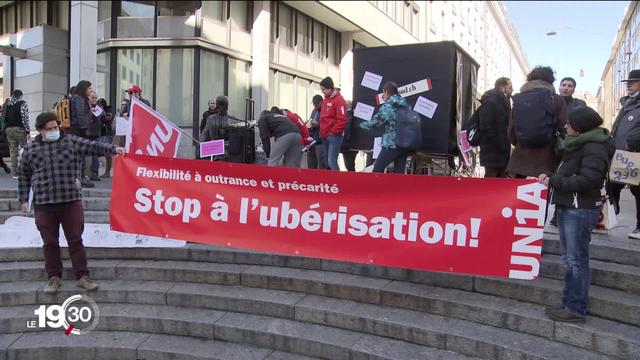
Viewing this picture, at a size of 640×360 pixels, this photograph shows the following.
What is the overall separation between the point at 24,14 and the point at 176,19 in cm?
694

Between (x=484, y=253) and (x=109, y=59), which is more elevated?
(x=109, y=59)

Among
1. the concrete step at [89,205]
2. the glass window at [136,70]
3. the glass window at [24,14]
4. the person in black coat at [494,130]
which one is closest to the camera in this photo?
the person in black coat at [494,130]

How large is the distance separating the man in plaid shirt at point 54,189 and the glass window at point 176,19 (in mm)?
11281

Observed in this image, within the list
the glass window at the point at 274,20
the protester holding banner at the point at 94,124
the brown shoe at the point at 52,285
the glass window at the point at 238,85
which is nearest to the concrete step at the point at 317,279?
the brown shoe at the point at 52,285

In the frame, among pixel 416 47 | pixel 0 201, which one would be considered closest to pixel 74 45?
pixel 0 201

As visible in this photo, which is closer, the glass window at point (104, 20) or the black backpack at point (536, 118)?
the black backpack at point (536, 118)

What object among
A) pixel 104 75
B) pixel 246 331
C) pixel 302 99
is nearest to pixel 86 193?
pixel 246 331

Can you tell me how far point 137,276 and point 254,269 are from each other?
52.0 inches

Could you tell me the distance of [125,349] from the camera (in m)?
4.48

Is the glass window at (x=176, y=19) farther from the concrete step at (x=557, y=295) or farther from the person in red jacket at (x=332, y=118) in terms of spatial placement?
the concrete step at (x=557, y=295)

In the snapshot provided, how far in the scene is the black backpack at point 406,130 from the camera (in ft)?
22.0

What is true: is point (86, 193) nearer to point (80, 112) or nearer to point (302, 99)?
point (80, 112)

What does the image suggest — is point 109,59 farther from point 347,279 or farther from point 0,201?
point 347,279

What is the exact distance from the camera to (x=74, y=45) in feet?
46.4
